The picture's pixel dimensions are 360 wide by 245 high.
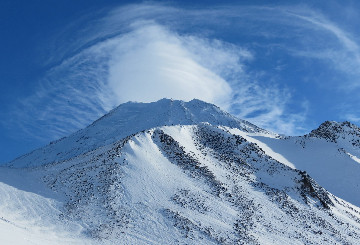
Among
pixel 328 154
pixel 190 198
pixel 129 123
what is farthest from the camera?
pixel 129 123

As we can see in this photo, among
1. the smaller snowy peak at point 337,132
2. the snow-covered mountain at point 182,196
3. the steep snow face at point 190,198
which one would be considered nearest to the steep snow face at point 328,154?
the smaller snowy peak at point 337,132

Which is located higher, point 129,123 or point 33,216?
point 129,123

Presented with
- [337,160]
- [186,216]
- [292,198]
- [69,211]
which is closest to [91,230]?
[69,211]

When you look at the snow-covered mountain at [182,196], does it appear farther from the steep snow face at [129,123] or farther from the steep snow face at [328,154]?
the steep snow face at [129,123]

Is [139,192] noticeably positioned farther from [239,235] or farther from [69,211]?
[239,235]

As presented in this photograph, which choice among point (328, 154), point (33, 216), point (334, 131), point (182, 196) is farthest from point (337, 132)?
point (33, 216)

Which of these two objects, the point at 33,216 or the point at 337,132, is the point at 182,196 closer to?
the point at 33,216
